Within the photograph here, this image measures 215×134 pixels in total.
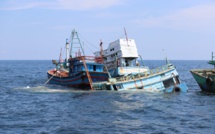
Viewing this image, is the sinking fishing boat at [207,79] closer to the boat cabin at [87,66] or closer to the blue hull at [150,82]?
the blue hull at [150,82]

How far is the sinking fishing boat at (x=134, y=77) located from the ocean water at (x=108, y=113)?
1.10 metres

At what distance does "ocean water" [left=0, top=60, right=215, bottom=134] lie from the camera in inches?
841

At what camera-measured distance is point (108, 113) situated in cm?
2650

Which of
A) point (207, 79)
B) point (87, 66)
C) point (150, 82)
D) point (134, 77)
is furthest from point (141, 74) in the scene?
point (87, 66)

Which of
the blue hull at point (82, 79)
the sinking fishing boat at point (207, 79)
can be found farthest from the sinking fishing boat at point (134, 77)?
the sinking fishing boat at point (207, 79)

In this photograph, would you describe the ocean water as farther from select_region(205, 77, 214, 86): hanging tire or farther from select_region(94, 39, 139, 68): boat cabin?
select_region(94, 39, 139, 68): boat cabin

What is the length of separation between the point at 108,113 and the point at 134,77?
13.1m

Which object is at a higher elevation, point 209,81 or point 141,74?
point 141,74

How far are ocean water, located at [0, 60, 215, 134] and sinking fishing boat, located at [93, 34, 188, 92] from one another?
1.10 m

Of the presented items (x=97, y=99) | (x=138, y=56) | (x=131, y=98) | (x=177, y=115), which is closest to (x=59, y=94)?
(x=97, y=99)

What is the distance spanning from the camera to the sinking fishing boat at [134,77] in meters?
38.1

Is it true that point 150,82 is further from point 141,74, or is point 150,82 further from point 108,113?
point 108,113

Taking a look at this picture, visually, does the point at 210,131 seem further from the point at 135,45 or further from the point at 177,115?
the point at 135,45

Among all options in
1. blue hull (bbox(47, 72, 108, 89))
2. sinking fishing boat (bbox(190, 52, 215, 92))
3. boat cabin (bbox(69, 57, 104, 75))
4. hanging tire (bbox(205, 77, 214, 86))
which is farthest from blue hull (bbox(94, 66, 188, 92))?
boat cabin (bbox(69, 57, 104, 75))
